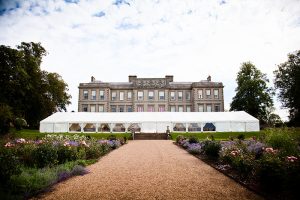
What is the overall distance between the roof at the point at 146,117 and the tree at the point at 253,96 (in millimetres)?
8275

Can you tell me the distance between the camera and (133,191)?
191 inches

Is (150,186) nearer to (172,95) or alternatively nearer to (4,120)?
(4,120)

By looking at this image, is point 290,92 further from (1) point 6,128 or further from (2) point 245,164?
(1) point 6,128

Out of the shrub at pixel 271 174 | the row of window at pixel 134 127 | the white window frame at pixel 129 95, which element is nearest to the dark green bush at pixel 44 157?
the shrub at pixel 271 174

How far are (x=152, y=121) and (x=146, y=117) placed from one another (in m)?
1.25

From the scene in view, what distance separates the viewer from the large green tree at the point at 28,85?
72.2 feet

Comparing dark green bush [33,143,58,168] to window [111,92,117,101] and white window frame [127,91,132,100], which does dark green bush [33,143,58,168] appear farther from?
window [111,92,117,101]

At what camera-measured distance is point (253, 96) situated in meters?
36.8

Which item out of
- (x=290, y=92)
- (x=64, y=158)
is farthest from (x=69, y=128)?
(x=290, y=92)

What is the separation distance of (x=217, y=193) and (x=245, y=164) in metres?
1.49

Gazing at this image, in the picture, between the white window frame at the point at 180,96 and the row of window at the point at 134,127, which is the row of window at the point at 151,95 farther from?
the row of window at the point at 134,127

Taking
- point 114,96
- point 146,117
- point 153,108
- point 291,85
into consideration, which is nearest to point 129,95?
point 114,96

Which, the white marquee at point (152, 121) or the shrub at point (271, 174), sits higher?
the white marquee at point (152, 121)

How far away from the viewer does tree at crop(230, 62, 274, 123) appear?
36.4m
